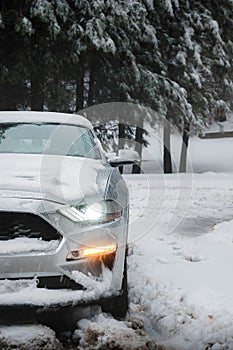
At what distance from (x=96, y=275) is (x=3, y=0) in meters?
12.3

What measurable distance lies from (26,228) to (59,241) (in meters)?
0.25

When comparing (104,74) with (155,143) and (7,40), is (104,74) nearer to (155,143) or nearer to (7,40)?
(7,40)

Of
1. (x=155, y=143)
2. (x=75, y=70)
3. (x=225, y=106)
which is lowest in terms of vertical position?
(x=155, y=143)

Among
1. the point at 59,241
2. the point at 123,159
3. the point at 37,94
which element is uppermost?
the point at 37,94

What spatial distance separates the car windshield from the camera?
16.5 ft

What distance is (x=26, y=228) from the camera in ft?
10.6

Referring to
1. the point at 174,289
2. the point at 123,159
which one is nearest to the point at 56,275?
the point at 174,289

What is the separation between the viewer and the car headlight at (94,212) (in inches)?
132

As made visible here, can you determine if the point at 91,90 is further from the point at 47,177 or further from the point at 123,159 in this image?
the point at 47,177

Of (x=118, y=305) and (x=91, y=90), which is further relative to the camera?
(x=91, y=90)

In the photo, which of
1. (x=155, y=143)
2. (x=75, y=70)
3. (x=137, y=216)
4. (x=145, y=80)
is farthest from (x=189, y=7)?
(x=155, y=143)

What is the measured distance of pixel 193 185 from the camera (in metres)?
14.6

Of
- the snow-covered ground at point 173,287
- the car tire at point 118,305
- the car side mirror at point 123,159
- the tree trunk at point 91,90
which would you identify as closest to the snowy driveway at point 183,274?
the snow-covered ground at point 173,287

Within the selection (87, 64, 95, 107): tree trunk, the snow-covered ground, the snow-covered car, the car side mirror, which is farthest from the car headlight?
(87, 64, 95, 107): tree trunk
